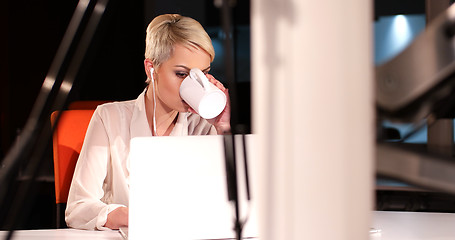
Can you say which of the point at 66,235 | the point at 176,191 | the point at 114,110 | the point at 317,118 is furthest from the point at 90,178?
the point at 317,118

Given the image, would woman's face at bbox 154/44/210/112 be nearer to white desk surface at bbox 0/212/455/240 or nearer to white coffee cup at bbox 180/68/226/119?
white coffee cup at bbox 180/68/226/119

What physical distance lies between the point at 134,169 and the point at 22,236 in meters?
0.34

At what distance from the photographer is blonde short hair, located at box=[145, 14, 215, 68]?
1868mm

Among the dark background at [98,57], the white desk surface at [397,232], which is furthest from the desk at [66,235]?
the dark background at [98,57]

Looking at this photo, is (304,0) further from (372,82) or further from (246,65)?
(246,65)

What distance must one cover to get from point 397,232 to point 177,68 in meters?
1.03

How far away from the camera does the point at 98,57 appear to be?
438cm

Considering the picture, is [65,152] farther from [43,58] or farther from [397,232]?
[43,58]

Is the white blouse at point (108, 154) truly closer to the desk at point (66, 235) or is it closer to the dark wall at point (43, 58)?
the desk at point (66, 235)

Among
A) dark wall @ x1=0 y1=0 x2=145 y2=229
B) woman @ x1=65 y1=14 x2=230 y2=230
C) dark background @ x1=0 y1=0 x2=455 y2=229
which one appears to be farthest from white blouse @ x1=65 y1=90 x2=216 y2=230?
dark wall @ x1=0 y1=0 x2=145 y2=229

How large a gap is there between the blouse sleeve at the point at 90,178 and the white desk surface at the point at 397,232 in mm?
251

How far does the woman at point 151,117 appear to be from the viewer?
66.0 inches

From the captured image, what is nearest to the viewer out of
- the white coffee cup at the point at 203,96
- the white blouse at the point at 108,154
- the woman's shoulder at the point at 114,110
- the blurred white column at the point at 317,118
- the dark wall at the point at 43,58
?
the blurred white column at the point at 317,118

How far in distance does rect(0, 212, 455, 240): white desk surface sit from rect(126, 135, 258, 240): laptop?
201mm
